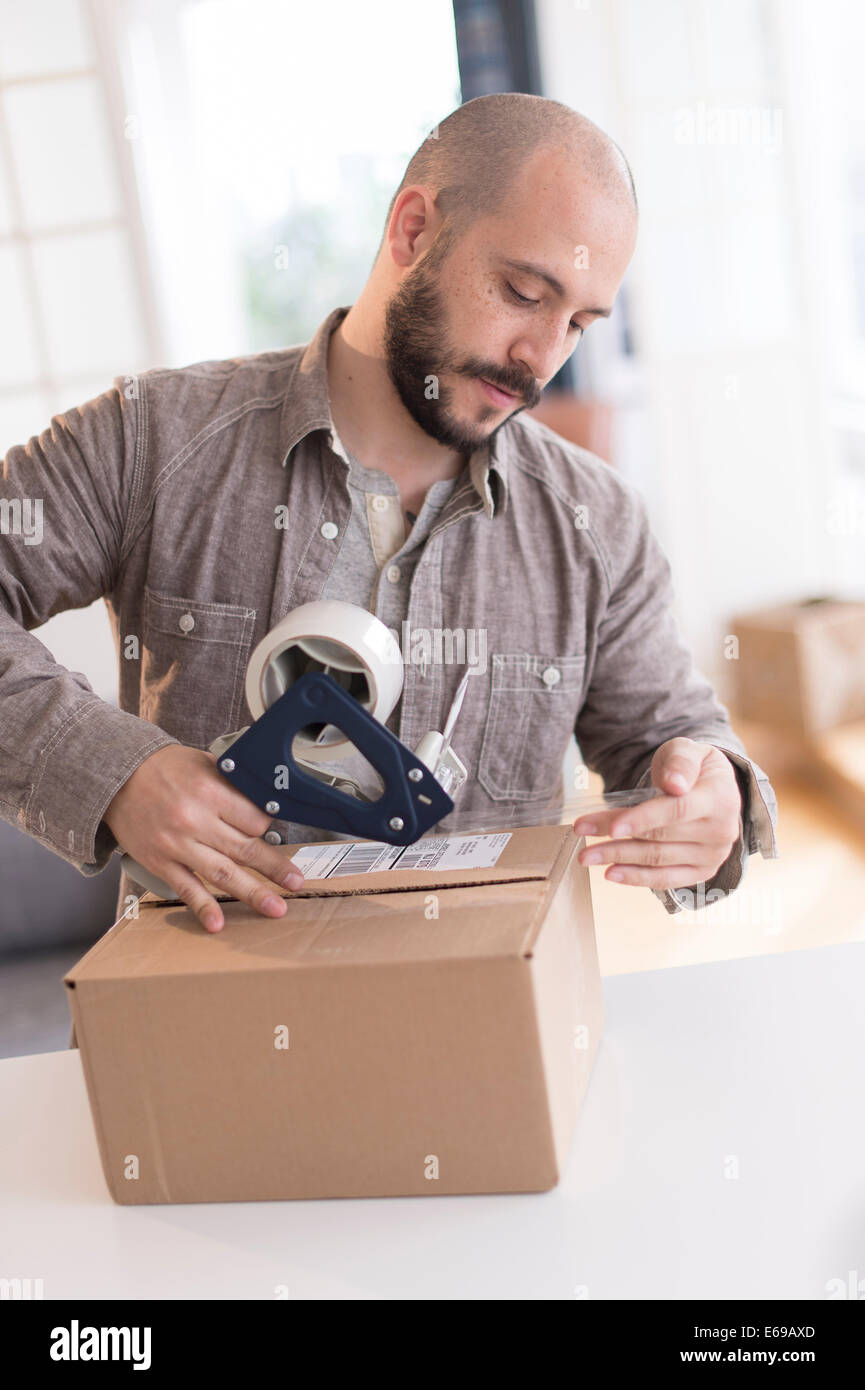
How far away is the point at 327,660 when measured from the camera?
3.23 feet

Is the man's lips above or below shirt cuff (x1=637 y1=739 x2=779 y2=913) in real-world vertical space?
above

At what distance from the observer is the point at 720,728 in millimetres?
1435

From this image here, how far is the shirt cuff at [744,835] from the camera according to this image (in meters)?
1.21

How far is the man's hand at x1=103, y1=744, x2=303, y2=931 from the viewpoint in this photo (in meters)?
1.00

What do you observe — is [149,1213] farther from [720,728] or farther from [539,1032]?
[720,728]

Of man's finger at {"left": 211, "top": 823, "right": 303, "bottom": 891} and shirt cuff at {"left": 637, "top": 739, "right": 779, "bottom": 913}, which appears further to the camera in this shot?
shirt cuff at {"left": 637, "top": 739, "right": 779, "bottom": 913}

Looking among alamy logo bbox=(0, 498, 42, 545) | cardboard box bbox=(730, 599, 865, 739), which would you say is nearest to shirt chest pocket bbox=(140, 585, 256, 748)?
alamy logo bbox=(0, 498, 42, 545)

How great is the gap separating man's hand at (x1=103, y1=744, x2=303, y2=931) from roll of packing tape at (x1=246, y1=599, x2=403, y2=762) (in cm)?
7

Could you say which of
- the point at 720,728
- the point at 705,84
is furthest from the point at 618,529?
the point at 705,84

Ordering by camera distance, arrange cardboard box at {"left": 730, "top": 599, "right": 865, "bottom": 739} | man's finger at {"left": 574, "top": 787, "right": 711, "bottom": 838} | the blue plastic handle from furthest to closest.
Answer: cardboard box at {"left": 730, "top": 599, "right": 865, "bottom": 739} → man's finger at {"left": 574, "top": 787, "right": 711, "bottom": 838} → the blue plastic handle

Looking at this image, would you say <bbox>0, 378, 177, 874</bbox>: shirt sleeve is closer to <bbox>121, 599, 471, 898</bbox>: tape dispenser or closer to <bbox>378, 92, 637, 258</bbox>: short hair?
<bbox>121, 599, 471, 898</bbox>: tape dispenser

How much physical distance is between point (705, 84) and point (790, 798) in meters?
2.34

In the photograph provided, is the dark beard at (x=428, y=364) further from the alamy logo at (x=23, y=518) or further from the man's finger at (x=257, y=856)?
the man's finger at (x=257, y=856)
